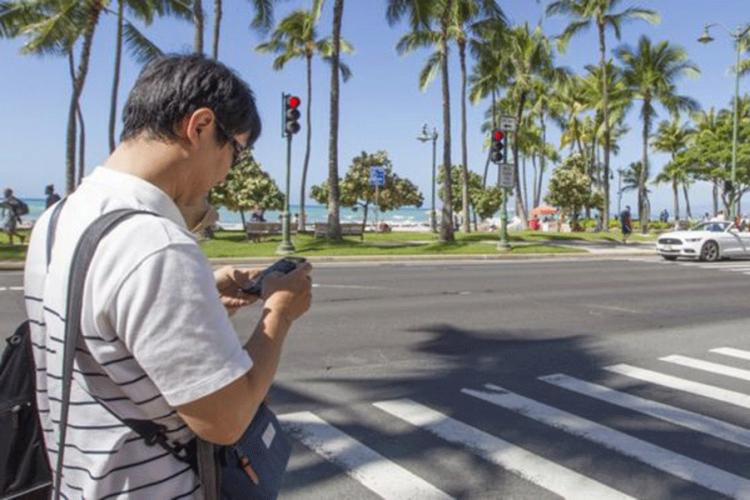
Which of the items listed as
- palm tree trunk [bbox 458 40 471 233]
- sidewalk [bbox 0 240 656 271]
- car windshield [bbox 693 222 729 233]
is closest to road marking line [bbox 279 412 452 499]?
sidewalk [bbox 0 240 656 271]

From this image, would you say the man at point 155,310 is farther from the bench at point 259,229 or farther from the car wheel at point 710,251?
the bench at point 259,229

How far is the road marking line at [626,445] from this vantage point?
11.6 ft

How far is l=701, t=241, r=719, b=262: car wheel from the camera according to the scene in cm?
1983

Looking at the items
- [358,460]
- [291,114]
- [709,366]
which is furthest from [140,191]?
[291,114]

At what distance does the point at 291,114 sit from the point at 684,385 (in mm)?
13790

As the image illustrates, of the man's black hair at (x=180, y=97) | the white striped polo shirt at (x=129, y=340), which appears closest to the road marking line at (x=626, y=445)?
the white striped polo shirt at (x=129, y=340)

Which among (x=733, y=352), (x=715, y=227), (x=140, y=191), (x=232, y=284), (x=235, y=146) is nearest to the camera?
(x=140, y=191)

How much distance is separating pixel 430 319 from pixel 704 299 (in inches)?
214

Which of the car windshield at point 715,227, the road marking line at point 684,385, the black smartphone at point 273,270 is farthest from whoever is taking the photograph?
the car windshield at point 715,227

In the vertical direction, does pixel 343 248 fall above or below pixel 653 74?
below

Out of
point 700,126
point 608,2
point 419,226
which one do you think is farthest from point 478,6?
point 700,126

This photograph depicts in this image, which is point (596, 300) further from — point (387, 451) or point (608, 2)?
point (608, 2)

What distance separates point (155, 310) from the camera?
1.19 meters

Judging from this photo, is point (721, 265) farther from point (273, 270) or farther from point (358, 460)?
point (273, 270)
